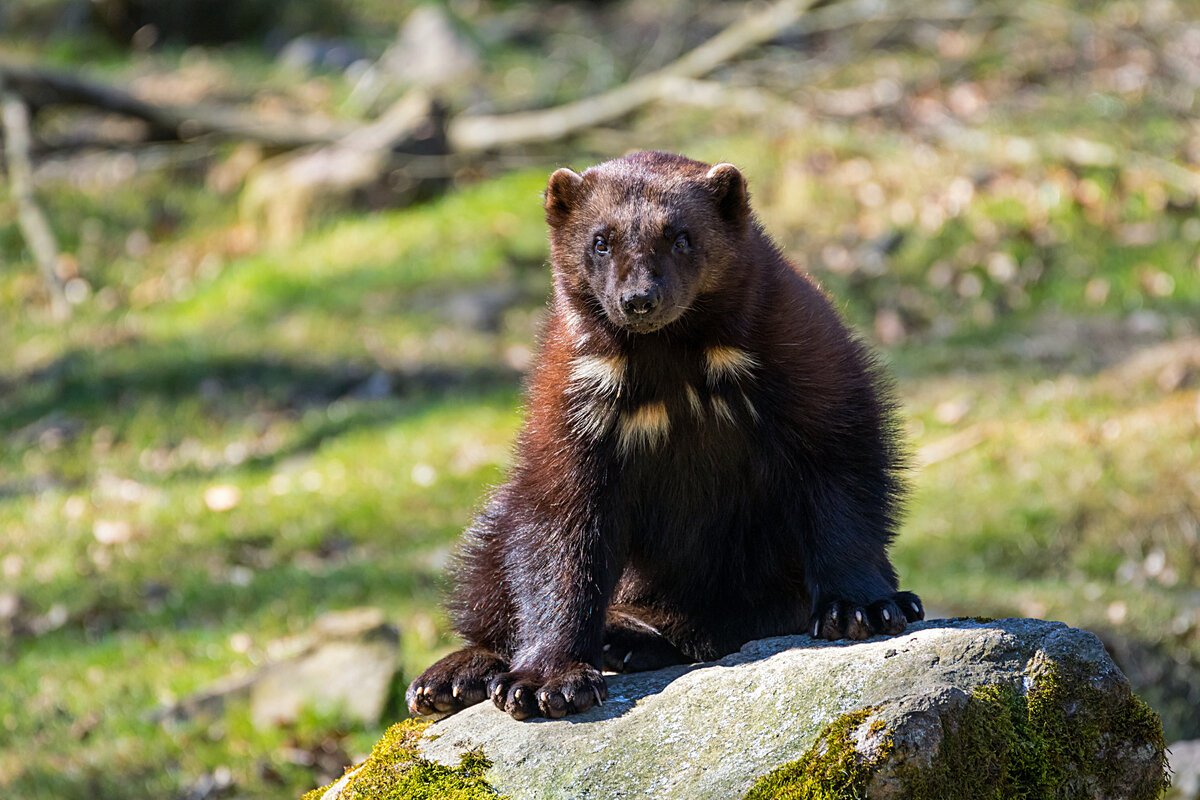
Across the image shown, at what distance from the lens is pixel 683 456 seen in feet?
14.0

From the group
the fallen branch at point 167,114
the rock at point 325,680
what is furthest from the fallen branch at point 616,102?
the rock at point 325,680

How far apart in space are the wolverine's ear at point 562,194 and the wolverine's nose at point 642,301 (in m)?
0.58

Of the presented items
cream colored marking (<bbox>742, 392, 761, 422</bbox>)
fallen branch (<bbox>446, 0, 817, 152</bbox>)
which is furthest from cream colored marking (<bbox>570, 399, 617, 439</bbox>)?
fallen branch (<bbox>446, 0, 817, 152</bbox>)

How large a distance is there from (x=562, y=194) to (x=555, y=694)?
156 cm

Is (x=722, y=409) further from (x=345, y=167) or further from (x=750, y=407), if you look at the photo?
(x=345, y=167)

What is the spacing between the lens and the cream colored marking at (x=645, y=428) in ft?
14.0

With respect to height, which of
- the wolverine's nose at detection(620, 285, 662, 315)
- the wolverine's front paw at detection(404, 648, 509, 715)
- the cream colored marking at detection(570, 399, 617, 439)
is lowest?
the wolverine's front paw at detection(404, 648, 509, 715)

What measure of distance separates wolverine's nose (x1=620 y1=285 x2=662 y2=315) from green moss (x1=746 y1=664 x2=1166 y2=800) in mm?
1251

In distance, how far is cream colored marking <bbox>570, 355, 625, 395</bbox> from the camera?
428cm

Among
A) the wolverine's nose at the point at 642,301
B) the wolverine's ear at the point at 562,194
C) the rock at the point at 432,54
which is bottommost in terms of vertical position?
the rock at the point at 432,54

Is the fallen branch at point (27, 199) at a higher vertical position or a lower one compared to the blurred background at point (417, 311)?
higher

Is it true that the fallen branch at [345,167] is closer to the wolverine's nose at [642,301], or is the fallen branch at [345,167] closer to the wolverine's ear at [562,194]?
the wolverine's ear at [562,194]

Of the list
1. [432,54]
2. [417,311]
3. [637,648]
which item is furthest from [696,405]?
[432,54]

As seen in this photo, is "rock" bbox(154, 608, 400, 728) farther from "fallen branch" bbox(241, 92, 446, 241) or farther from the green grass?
"fallen branch" bbox(241, 92, 446, 241)
